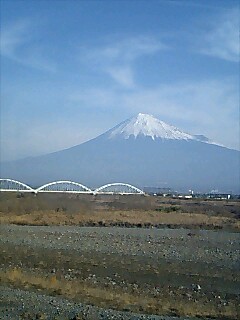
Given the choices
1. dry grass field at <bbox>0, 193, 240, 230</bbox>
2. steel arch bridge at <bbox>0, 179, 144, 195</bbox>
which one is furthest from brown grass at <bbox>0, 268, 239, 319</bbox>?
steel arch bridge at <bbox>0, 179, 144, 195</bbox>

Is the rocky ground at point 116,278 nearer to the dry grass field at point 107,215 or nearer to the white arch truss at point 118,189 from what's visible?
the dry grass field at point 107,215

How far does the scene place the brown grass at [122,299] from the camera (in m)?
8.14

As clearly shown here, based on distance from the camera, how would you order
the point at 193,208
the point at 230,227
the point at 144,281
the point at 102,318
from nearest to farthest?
1. the point at 102,318
2. the point at 144,281
3. the point at 230,227
4. the point at 193,208

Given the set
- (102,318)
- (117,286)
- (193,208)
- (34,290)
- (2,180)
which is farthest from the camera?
(2,180)

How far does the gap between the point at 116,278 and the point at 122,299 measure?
2.90 metres

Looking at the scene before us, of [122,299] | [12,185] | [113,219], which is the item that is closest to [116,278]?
[122,299]

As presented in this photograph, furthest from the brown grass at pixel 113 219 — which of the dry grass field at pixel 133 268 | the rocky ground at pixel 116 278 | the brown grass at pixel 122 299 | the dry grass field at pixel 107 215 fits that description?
the brown grass at pixel 122 299

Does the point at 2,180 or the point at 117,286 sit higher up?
the point at 2,180

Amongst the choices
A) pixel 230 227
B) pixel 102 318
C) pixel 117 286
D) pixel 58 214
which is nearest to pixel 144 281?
pixel 117 286

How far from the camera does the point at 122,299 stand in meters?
8.92

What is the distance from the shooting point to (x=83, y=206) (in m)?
40.6

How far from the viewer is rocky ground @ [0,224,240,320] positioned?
784 centimetres

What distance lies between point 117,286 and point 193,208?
34.2 metres

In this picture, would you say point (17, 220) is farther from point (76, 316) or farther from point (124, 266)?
point (76, 316)
